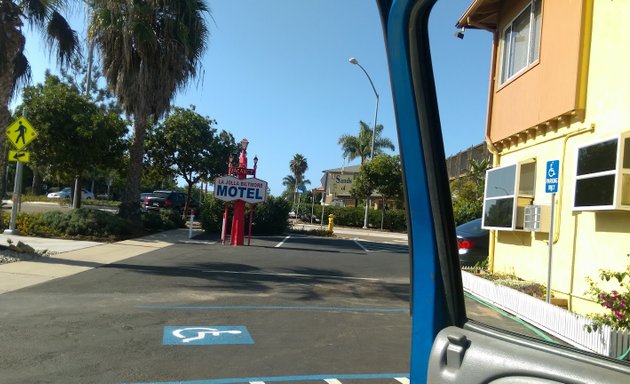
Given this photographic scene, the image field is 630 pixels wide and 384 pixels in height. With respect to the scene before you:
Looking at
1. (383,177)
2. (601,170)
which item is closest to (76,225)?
(601,170)

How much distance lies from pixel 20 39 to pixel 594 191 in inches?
524

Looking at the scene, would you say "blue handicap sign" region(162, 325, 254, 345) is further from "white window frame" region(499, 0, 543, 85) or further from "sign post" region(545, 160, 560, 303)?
"white window frame" region(499, 0, 543, 85)

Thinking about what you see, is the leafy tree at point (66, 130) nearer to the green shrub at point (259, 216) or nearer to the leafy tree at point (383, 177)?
the green shrub at point (259, 216)

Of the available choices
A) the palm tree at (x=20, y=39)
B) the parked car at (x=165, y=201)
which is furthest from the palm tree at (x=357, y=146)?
the palm tree at (x=20, y=39)

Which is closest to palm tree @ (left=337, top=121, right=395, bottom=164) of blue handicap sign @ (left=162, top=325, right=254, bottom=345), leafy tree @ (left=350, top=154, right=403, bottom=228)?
leafy tree @ (left=350, top=154, right=403, bottom=228)

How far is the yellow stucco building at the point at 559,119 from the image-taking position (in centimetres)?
189

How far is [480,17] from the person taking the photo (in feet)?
6.54

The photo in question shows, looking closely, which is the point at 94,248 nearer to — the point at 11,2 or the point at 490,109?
the point at 11,2

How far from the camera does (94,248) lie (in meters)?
14.6

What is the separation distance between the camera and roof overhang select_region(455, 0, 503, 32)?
1.87 metres

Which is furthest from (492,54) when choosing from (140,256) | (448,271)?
(140,256)

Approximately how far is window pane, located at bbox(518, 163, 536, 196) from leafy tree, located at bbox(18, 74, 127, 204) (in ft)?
63.1

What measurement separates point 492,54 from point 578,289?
171 centimetres

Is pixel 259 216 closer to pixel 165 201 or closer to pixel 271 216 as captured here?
pixel 271 216
